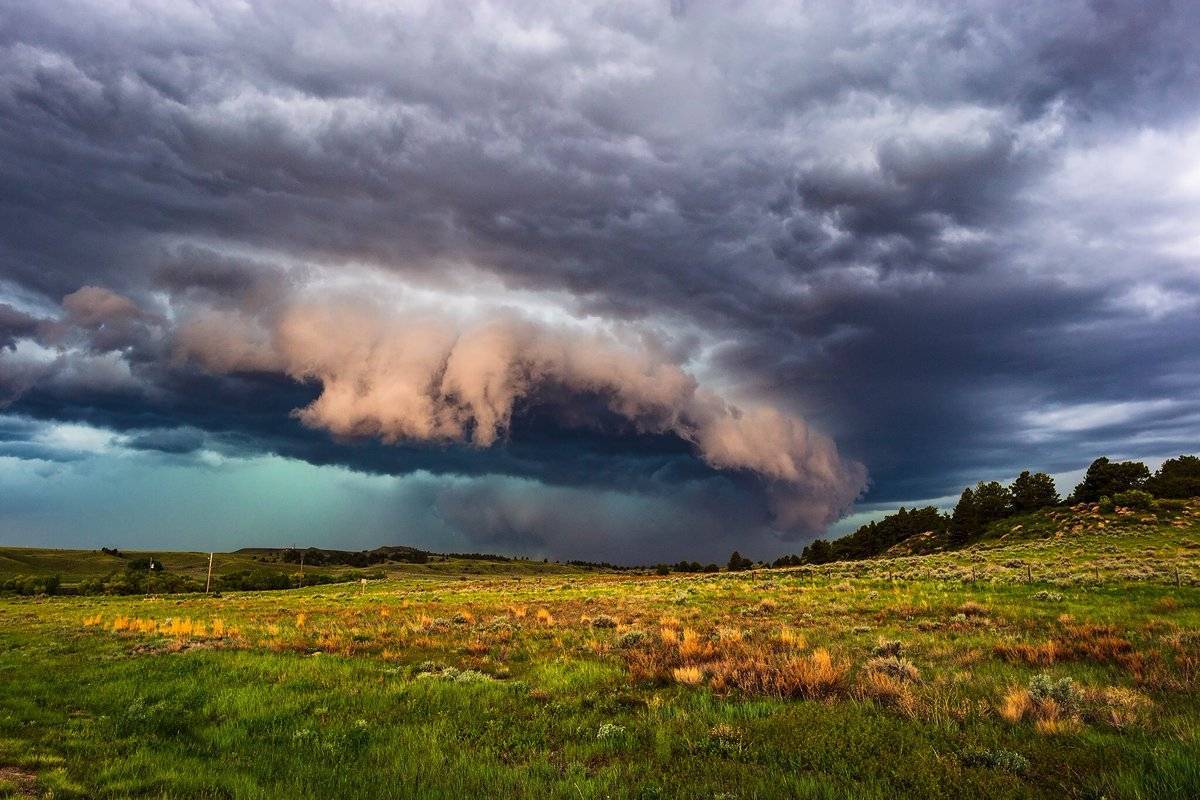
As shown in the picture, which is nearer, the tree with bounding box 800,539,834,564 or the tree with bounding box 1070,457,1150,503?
the tree with bounding box 1070,457,1150,503

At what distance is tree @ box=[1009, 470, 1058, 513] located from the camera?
85438mm

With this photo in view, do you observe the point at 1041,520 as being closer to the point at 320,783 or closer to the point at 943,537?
the point at 943,537

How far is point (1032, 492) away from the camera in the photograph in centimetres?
8725

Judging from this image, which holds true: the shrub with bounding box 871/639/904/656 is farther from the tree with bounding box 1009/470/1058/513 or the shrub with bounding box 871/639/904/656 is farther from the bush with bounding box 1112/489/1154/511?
the tree with bounding box 1009/470/1058/513

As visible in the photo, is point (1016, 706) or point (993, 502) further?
point (993, 502)

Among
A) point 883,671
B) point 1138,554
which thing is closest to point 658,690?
point 883,671

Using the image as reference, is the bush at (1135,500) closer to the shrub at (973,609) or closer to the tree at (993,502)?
the tree at (993,502)

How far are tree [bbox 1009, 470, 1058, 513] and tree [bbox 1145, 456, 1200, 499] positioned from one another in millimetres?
10529

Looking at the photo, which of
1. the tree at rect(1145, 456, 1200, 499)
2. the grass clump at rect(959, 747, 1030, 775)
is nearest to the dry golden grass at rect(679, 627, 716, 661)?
the grass clump at rect(959, 747, 1030, 775)

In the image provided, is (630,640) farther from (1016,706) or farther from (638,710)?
(1016,706)

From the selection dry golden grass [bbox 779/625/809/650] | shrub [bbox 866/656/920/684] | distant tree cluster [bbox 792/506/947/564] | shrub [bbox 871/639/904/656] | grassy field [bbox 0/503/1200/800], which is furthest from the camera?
distant tree cluster [bbox 792/506/947/564]

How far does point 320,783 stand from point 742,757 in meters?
5.58

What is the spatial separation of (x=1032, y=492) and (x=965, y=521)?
10.8 metres

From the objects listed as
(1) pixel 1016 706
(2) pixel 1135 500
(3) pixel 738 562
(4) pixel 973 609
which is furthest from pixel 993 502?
(1) pixel 1016 706
